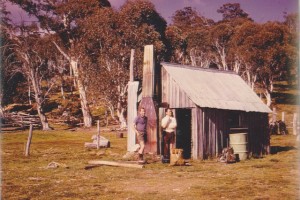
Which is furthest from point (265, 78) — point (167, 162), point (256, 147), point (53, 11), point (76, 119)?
point (167, 162)

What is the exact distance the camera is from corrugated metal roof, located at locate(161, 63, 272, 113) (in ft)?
62.8

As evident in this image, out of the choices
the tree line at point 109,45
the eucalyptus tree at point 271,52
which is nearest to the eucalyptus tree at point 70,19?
the tree line at point 109,45

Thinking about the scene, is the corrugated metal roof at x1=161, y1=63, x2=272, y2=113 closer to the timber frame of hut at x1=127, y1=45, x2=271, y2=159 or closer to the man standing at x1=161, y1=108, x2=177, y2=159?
the timber frame of hut at x1=127, y1=45, x2=271, y2=159

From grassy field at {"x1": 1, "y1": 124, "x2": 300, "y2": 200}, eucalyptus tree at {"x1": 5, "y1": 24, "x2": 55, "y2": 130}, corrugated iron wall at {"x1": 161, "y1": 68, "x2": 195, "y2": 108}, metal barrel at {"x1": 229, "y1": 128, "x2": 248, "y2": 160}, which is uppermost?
eucalyptus tree at {"x1": 5, "y1": 24, "x2": 55, "y2": 130}

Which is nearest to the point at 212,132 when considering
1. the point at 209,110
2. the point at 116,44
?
the point at 209,110

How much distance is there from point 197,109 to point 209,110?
0.75m

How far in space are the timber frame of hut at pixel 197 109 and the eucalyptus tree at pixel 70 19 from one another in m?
25.5

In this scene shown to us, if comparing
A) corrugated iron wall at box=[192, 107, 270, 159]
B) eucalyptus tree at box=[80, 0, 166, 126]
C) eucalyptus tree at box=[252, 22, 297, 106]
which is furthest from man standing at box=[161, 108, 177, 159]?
eucalyptus tree at box=[252, 22, 297, 106]

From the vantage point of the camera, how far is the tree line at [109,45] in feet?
138

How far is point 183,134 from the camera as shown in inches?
834

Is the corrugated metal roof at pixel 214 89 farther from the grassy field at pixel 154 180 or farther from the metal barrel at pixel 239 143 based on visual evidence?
the grassy field at pixel 154 180

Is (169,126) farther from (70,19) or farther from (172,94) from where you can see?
(70,19)

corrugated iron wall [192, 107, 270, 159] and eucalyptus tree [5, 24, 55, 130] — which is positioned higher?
eucalyptus tree [5, 24, 55, 130]

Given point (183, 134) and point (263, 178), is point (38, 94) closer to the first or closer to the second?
point (183, 134)
